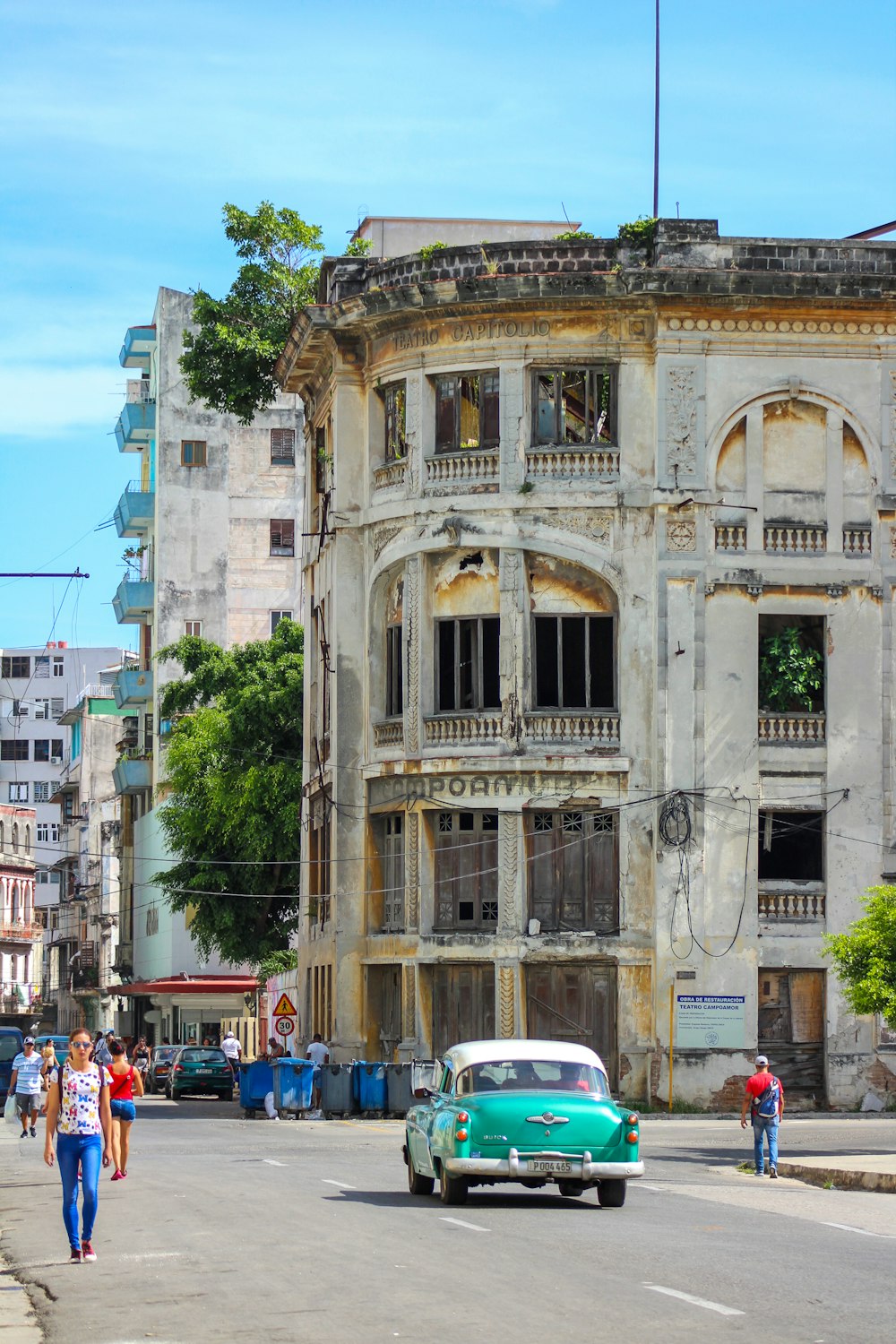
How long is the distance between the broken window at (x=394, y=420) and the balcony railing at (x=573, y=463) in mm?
3077

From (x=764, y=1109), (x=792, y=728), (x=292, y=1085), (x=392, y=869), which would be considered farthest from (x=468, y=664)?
(x=764, y=1109)

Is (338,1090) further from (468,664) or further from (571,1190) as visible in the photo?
(571,1190)

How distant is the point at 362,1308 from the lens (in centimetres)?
1298

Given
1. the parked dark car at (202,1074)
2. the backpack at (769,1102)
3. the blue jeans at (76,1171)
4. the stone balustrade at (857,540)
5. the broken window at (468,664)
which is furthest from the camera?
the parked dark car at (202,1074)

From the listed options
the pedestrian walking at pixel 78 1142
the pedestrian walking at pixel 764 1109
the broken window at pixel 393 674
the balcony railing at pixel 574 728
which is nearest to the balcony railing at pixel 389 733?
the broken window at pixel 393 674

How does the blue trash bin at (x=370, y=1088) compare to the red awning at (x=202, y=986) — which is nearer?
the blue trash bin at (x=370, y=1088)

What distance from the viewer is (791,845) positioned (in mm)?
42875

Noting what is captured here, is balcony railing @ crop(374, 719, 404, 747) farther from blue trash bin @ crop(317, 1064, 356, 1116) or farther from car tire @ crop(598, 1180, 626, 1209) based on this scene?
car tire @ crop(598, 1180, 626, 1209)

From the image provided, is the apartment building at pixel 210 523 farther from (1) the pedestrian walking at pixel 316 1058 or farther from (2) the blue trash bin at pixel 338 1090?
(2) the blue trash bin at pixel 338 1090

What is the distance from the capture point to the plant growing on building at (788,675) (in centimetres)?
4281

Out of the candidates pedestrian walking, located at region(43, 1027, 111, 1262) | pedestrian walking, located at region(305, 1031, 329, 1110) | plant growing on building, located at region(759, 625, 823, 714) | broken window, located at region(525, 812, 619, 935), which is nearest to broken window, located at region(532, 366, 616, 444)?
plant growing on building, located at region(759, 625, 823, 714)

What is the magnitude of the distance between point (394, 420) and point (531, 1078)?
2695 cm

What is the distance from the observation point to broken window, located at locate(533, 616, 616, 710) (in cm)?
4325

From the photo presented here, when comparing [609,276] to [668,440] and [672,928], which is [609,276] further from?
[672,928]
